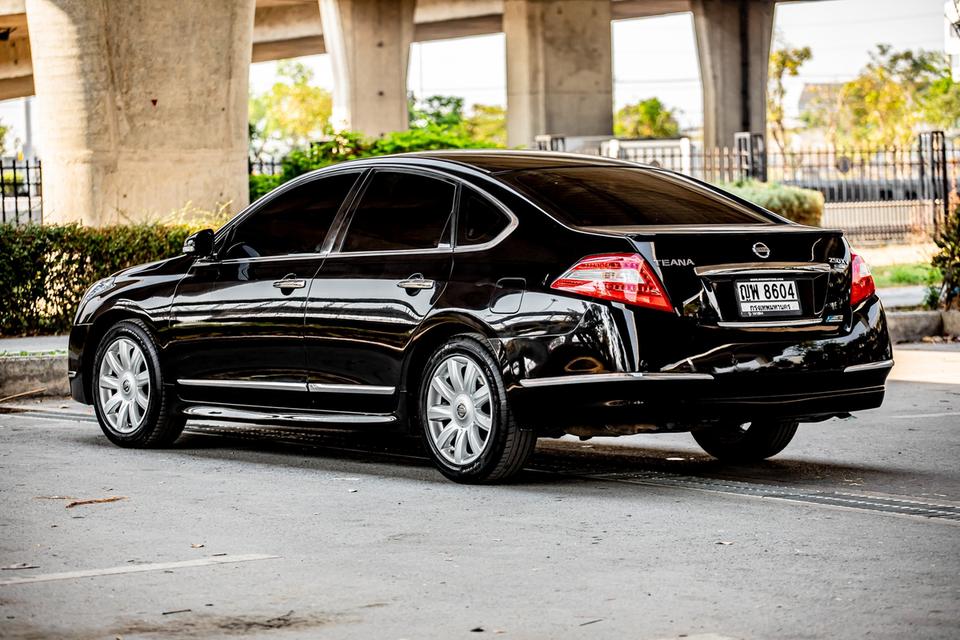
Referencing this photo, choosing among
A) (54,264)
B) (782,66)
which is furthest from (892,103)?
(54,264)

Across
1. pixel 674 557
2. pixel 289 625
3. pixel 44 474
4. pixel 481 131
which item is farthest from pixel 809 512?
pixel 481 131

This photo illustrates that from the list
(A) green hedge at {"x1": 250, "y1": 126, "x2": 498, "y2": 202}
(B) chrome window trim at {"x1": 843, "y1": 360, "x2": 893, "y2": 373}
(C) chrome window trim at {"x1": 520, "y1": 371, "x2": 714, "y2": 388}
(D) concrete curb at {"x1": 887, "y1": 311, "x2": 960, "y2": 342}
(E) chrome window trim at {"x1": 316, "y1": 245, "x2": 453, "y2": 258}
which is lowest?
(D) concrete curb at {"x1": 887, "y1": 311, "x2": 960, "y2": 342}

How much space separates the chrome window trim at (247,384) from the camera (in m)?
8.75

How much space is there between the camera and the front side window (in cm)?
896

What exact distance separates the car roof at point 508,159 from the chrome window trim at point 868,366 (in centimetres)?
181

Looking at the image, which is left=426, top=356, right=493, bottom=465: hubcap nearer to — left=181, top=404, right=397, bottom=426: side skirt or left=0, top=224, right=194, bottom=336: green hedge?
left=181, top=404, right=397, bottom=426: side skirt

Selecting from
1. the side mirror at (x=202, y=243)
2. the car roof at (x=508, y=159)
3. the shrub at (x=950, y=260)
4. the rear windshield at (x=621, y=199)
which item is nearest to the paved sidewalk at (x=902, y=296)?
the shrub at (x=950, y=260)

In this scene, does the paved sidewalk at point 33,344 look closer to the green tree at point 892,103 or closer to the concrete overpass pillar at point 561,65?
the concrete overpass pillar at point 561,65

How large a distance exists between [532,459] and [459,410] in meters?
1.18

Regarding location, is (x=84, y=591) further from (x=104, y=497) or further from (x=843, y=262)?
(x=843, y=262)

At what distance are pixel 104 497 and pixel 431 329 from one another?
1728 mm

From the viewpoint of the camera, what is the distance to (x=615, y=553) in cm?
623

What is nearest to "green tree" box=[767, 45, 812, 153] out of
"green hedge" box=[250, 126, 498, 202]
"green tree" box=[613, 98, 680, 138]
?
"green tree" box=[613, 98, 680, 138]

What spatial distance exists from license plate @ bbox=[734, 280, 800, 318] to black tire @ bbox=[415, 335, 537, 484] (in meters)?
1.15
